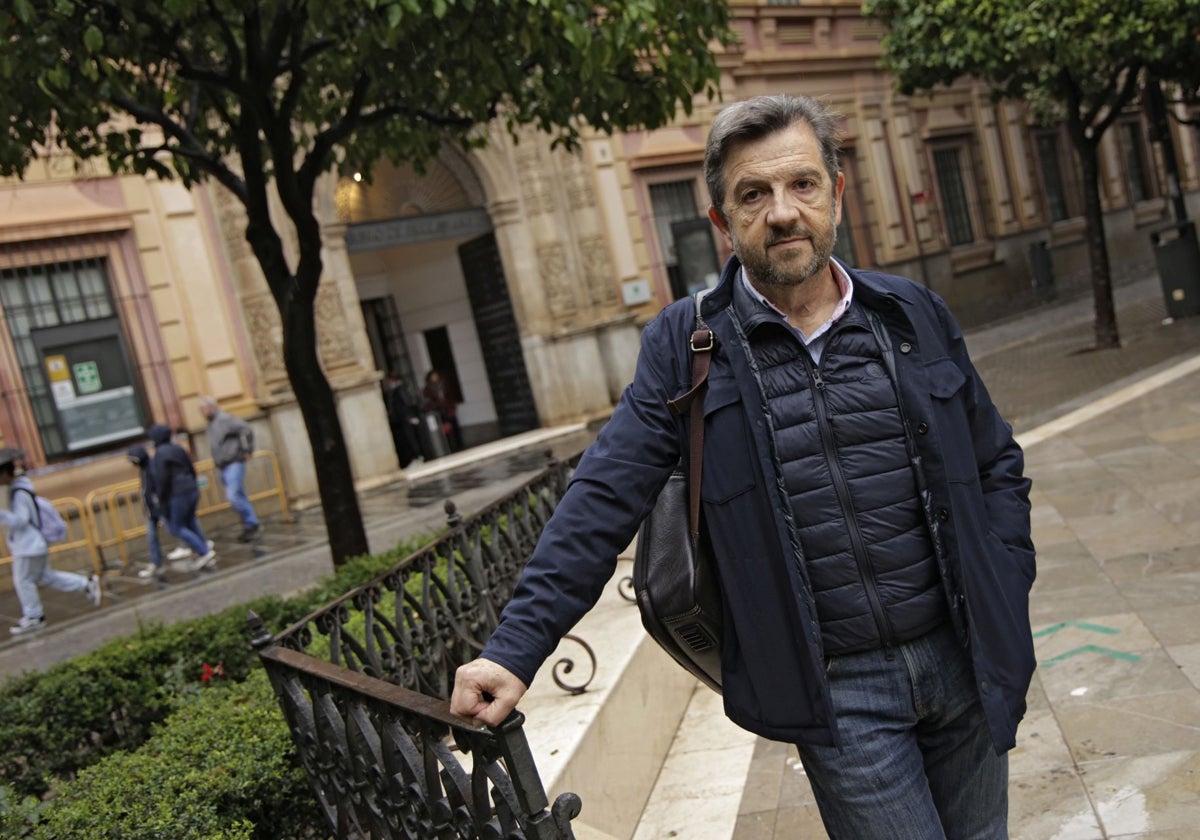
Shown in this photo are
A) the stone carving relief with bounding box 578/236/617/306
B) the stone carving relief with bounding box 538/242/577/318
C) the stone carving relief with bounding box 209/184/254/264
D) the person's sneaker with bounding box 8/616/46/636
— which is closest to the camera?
the person's sneaker with bounding box 8/616/46/636

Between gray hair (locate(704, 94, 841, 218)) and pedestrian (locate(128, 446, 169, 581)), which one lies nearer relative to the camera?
gray hair (locate(704, 94, 841, 218))

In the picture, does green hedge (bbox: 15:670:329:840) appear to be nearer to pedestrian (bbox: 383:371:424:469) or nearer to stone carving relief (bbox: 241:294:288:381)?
stone carving relief (bbox: 241:294:288:381)

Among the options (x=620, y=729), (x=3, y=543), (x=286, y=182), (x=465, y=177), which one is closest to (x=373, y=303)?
(x=465, y=177)

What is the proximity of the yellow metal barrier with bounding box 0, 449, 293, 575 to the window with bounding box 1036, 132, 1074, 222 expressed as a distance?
2117 cm

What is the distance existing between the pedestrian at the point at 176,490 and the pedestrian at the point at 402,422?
555cm

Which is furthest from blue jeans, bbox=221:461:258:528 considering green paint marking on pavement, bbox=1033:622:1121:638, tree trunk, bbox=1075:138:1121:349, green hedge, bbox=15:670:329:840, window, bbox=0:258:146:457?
tree trunk, bbox=1075:138:1121:349

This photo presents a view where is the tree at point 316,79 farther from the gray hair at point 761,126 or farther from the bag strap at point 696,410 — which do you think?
the bag strap at point 696,410

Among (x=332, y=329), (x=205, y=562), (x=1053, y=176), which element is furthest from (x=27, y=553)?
(x=1053, y=176)

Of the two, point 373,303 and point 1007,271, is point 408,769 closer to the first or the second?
point 373,303

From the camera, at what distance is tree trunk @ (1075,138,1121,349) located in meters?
13.8

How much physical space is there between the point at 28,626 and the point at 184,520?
2.06 meters

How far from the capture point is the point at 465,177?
17.6m

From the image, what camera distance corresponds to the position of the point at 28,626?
9688 mm

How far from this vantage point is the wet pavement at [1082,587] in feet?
11.2
